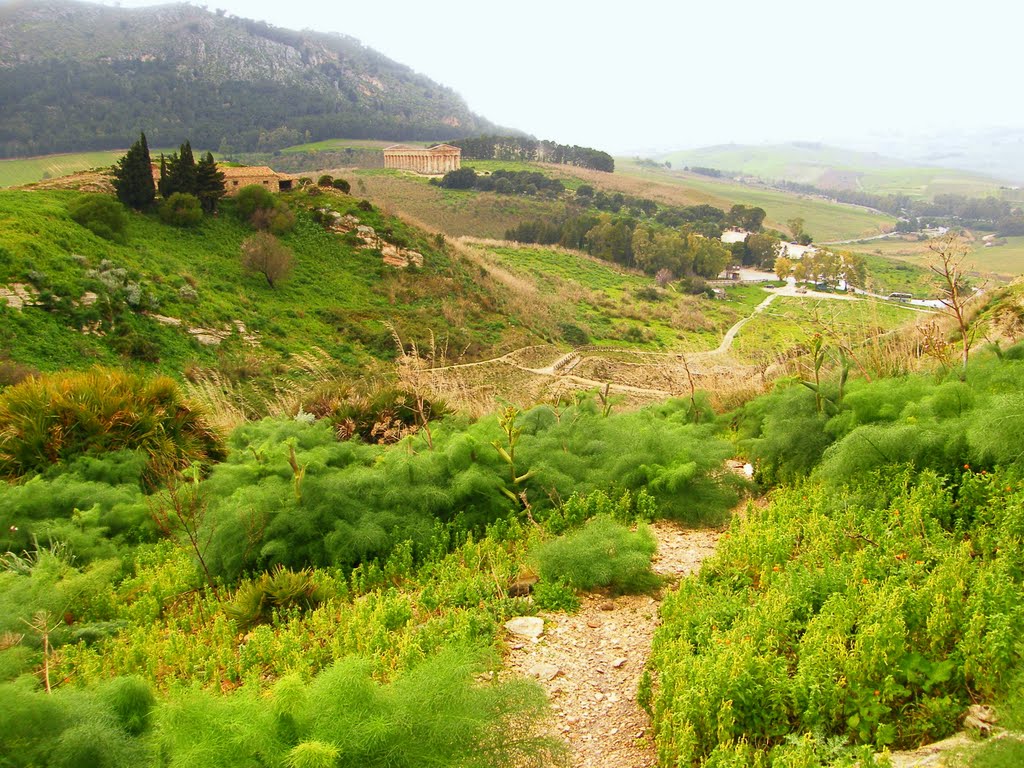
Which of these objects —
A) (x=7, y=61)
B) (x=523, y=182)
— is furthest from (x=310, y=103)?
(x=523, y=182)

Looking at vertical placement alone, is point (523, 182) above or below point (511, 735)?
above

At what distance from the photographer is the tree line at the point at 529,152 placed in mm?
120438

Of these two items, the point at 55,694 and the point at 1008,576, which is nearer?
the point at 55,694

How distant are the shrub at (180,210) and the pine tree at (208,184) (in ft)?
4.71

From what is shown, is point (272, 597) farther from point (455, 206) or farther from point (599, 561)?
point (455, 206)

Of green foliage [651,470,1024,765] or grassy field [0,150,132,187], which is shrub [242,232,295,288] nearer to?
green foliage [651,470,1024,765]

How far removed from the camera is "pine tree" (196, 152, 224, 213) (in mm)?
33438

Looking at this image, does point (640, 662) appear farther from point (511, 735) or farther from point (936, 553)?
point (936, 553)

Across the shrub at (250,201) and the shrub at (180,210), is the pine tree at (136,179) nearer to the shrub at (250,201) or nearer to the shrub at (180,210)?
the shrub at (180,210)

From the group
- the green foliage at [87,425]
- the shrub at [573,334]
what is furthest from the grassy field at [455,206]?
the green foliage at [87,425]

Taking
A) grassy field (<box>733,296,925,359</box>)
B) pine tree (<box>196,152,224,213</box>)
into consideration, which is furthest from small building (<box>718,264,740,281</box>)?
pine tree (<box>196,152,224,213</box>)

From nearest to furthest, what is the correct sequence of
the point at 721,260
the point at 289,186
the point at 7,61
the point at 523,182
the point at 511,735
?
the point at 511,735, the point at 289,186, the point at 721,260, the point at 523,182, the point at 7,61

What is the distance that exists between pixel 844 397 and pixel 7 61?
187465 mm

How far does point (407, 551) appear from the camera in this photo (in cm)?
550
